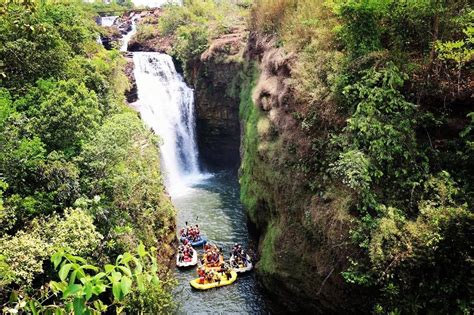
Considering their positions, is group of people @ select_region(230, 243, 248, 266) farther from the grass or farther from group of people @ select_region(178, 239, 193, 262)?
the grass

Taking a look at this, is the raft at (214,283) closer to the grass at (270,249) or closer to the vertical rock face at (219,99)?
the grass at (270,249)

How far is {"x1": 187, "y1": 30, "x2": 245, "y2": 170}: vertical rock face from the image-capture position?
2838 centimetres

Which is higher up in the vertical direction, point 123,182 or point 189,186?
point 123,182

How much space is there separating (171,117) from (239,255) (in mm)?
15911

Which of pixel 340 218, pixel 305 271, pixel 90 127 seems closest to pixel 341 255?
pixel 340 218

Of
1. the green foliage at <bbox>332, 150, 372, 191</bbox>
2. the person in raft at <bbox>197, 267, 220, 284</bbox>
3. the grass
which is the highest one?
the green foliage at <bbox>332, 150, 372, 191</bbox>

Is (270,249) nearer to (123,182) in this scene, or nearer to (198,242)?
(123,182)

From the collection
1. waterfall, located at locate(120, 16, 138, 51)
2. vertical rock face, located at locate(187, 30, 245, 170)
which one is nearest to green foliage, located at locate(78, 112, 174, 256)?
vertical rock face, located at locate(187, 30, 245, 170)

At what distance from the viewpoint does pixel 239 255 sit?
16.8 metres

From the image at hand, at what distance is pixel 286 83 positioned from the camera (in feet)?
47.1

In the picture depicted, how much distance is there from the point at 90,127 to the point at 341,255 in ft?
33.8

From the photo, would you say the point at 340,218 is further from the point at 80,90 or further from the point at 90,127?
the point at 80,90

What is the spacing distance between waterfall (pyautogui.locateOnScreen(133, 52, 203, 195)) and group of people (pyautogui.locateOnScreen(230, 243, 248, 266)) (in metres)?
10.4

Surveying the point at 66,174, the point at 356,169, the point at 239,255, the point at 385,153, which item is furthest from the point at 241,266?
the point at 385,153
